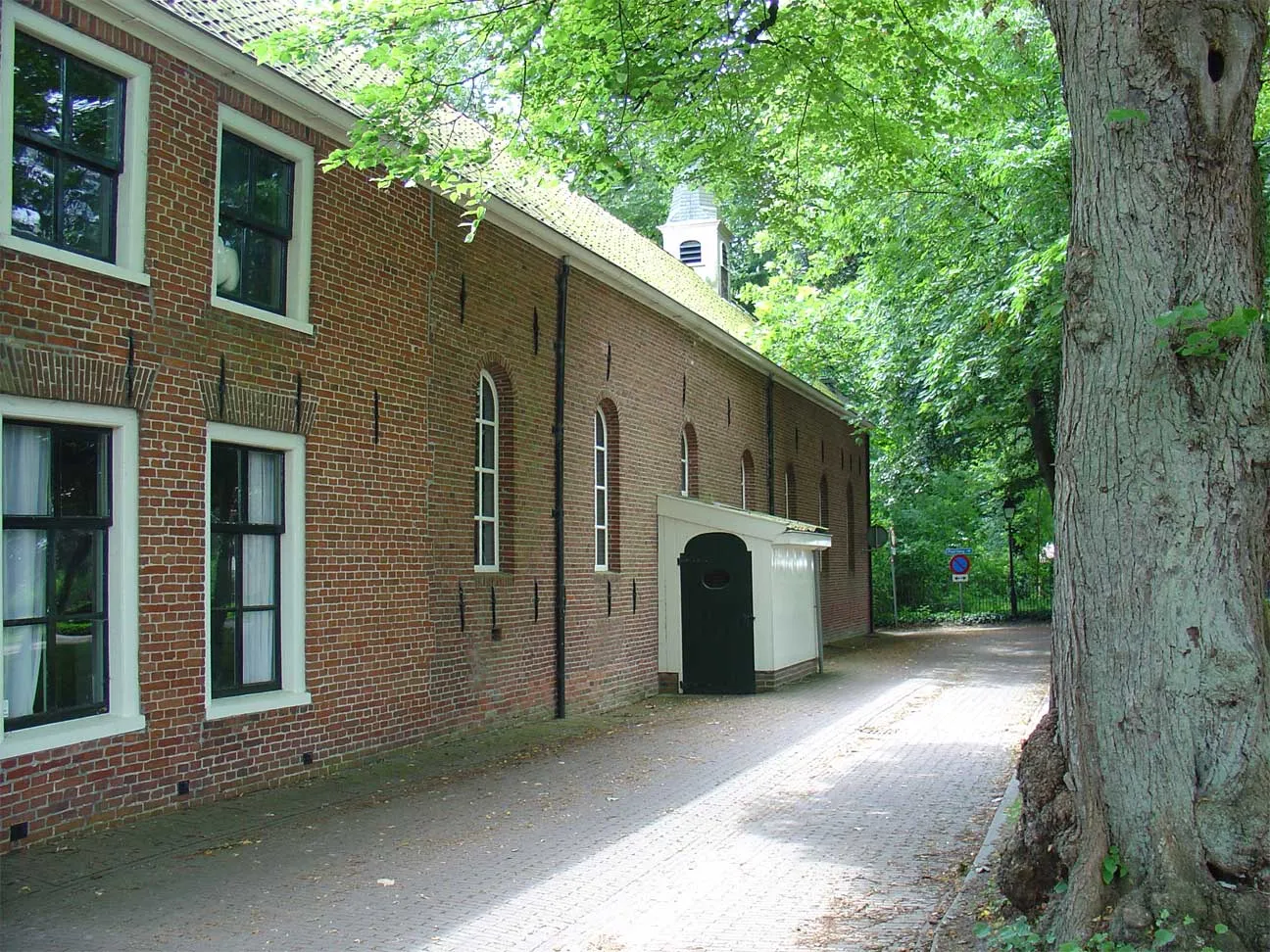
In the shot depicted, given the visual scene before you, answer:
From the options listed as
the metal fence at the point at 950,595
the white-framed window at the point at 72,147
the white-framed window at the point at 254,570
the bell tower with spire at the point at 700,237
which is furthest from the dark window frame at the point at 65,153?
the metal fence at the point at 950,595

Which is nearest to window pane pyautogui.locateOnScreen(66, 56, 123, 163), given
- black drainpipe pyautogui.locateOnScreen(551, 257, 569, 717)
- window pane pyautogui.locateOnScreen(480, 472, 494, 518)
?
window pane pyautogui.locateOnScreen(480, 472, 494, 518)

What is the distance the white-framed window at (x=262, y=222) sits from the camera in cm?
903

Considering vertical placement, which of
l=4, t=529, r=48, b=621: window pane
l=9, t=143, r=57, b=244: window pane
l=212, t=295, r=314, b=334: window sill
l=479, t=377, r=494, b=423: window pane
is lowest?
l=4, t=529, r=48, b=621: window pane

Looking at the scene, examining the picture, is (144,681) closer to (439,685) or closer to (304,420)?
(304,420)

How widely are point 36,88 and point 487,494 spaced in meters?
6.57

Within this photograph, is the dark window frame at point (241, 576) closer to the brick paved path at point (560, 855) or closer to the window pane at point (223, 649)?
the window pane at point (223, 649)

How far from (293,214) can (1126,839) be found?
8.03 meters

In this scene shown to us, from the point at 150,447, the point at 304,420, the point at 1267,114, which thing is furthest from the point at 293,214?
the point at 1267,114

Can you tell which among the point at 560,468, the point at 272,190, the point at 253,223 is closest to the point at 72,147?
the point at 253,223

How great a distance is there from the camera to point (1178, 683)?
176 inches

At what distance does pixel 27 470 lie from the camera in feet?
23.9

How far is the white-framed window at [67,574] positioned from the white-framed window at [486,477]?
16.8ft

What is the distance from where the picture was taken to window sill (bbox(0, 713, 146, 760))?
691cm

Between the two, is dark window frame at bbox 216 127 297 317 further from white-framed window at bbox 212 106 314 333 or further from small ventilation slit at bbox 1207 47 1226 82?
small ventilation slit at bbox 1207 47 1226 82
